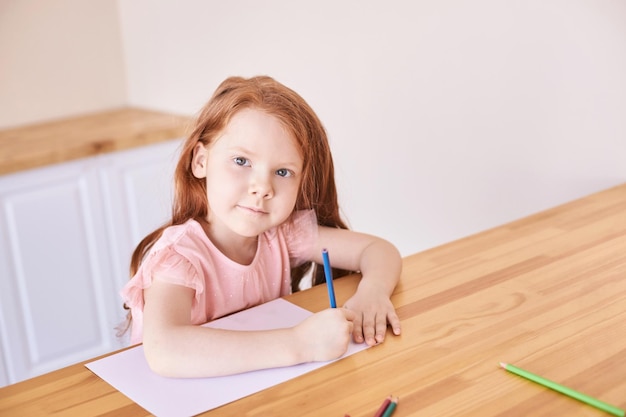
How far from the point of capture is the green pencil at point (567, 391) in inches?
30.8

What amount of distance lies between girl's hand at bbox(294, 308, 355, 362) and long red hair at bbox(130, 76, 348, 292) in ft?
1.07

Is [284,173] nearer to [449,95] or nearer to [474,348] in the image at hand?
[474,348]

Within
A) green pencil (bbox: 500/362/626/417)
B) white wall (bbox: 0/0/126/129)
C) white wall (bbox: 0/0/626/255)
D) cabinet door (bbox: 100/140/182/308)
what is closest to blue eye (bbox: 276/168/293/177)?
green pencil (bbox: 500/362/626/417)

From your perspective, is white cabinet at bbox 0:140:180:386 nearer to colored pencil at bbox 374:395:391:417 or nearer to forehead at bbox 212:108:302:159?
forehead at bbox 212:108:302:159

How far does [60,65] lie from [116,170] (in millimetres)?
524

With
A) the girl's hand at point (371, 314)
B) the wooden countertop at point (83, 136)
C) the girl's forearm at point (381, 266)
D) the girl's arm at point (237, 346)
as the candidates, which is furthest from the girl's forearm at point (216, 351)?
Result: the wooden countertop at point (83, 136)

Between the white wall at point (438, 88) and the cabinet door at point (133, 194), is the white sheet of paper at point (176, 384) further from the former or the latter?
the cabinet door at point (133, 194)

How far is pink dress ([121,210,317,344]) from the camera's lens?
44.2 inches

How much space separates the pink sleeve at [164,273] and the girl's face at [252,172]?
0.33ft

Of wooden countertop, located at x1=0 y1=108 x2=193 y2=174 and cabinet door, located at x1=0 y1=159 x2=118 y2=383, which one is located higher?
wooden countertop, located at x1=0 y1=108 x2=193 y2=174

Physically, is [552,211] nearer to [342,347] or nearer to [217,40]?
[342,347]


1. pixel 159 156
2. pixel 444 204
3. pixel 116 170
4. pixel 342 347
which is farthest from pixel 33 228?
pixel 342 347

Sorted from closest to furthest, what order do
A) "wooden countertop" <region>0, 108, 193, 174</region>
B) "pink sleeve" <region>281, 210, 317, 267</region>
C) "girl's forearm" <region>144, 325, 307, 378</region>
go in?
"girl's forearm" <region>144, 325, 307, 378</region>
"pink sleeve" <region>281, 210, 317, 267</region>
"wooden countertop" <region>0, 108, 193, 174</region>

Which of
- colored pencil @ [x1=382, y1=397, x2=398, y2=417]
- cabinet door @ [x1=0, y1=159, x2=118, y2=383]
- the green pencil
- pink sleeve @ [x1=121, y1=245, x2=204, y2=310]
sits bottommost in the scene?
cabinet door @ [x1=0, y1=159, x2=118, y2=383]
